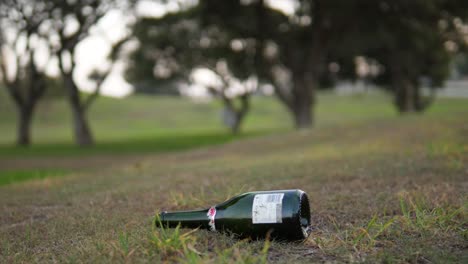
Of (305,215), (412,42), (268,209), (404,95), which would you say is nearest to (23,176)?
(305,215)

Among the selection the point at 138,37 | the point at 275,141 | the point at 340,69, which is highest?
the point at 138,37

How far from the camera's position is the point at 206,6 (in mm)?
22281

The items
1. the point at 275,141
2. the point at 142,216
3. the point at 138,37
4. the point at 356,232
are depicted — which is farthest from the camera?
the point at 138,37

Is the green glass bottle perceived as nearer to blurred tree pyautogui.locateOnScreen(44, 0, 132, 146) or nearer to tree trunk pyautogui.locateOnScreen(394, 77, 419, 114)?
blurred tree pyautogui.locateOnScreen(44, 0, 132, 146)

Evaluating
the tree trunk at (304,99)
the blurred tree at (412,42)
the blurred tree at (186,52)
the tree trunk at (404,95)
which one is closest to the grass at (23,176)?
the tree trunk at (304,99)

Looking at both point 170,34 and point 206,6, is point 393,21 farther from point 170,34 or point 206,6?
point 170,34

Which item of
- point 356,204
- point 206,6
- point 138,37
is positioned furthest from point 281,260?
point 138,37

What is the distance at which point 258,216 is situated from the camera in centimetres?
301

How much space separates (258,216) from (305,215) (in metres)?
0.49

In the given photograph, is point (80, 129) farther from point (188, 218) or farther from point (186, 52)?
point (188, 218)

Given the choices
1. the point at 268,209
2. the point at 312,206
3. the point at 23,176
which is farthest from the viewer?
the point at 23,176

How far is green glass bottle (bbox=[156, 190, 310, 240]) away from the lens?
2.96 meters

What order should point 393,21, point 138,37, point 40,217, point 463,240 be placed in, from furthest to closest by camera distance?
point 138,37 < point 393,21 < point 40,217 < point 463,240

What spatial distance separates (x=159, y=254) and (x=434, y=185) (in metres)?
3.40
